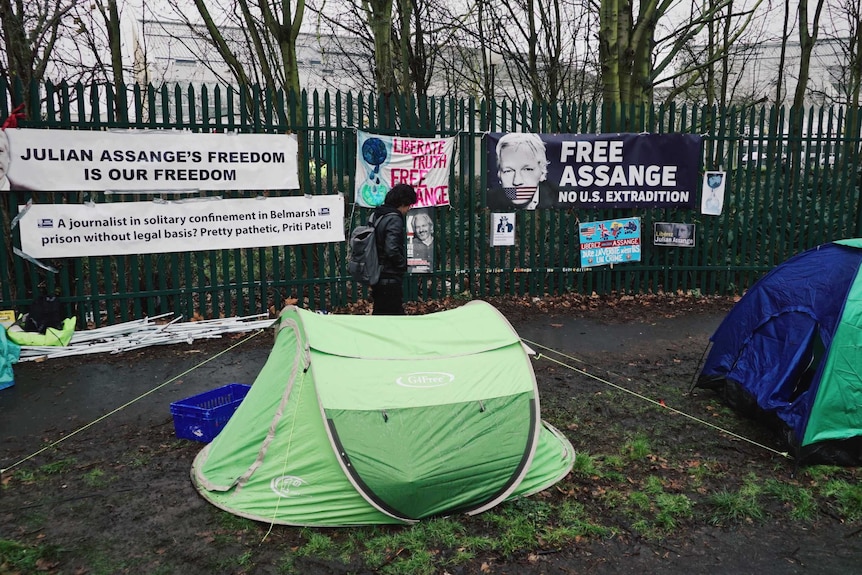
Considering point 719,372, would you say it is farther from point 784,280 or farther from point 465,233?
point 465,233

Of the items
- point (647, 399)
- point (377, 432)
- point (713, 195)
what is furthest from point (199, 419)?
point (713, 195)

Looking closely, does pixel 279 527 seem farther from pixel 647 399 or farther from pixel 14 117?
pixel 14 117

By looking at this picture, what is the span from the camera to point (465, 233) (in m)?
9.73

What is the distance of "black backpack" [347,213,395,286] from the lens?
6.28 m

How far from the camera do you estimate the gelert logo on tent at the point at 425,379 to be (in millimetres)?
4074

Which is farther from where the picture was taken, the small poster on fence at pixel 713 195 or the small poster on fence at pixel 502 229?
the small poster on fence at pixel 713 195

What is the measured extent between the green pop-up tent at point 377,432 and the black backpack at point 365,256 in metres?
1.79

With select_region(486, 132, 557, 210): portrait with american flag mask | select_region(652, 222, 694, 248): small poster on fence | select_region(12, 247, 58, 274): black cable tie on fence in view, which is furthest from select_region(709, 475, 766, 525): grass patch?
select_region(12, 247, 58, 274): black cable tie on fence

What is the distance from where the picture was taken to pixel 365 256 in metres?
6.27

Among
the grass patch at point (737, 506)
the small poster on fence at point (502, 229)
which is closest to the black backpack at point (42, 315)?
the small poster on fence at point (502, 229)

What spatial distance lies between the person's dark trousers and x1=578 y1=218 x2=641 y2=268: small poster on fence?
410cm

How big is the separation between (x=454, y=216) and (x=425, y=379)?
526 cm

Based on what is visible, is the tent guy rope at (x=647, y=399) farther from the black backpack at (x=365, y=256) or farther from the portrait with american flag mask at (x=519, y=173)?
the portrait with american flag mask at (x=519, y=173)

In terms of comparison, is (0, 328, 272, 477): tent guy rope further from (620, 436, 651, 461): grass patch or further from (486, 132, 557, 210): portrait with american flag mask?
(620, 436, 651, 461): grass patch
